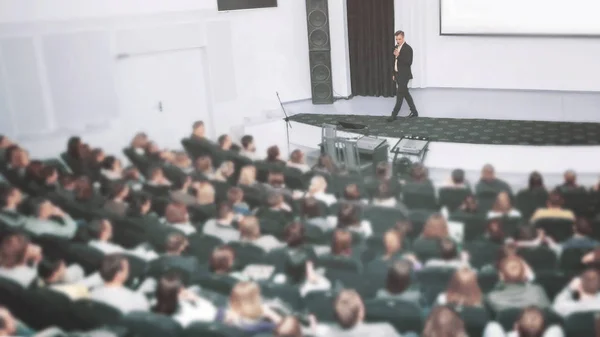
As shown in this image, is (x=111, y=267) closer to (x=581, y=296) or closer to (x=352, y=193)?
(x=352, y=193)

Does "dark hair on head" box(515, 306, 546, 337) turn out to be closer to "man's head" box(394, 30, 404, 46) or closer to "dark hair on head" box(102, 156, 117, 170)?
"dark hair on head" box(102, 156, 117, 170)

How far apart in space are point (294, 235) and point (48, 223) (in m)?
1.96

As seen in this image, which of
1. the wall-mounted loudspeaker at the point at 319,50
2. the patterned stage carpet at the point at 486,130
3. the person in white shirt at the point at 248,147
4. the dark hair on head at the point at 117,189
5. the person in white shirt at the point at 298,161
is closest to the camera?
the dark hair on head at the point at 117,189

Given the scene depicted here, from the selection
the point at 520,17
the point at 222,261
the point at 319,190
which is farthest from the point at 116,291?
the point at 520,17

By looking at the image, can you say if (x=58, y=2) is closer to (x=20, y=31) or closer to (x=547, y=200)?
(x=20, y=31)

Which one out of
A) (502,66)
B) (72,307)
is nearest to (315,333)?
(72,307)

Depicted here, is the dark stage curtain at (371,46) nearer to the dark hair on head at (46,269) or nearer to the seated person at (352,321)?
the dark hair on head at (46,269)

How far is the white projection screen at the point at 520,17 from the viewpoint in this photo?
370 inches

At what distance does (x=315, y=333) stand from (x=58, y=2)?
695cm

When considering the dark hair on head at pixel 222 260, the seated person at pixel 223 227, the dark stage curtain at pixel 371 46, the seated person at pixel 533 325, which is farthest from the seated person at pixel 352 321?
the dark stage curtain at pixel 371 46

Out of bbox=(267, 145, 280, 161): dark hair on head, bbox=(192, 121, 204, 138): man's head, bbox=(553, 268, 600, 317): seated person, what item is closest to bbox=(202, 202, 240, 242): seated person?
bbox=(267, 145, 280, 161): dark hair on head

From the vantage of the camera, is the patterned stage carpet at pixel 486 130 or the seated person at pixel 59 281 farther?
the patterned stage carpet at pixel 486 130

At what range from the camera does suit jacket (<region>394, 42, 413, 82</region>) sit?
32.1ft

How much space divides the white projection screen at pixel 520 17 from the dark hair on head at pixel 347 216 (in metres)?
6.36
